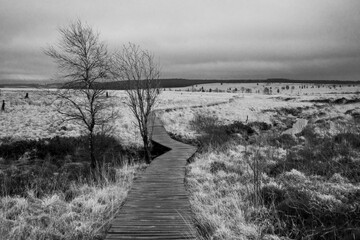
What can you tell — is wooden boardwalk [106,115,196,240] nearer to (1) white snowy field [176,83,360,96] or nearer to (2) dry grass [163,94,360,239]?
(2) dry grass [163,94,360,239]

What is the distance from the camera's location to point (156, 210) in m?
5.23

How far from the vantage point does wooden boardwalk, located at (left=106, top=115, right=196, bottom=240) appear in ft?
14.3

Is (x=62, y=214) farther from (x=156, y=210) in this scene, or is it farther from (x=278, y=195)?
(x=278, y=195)

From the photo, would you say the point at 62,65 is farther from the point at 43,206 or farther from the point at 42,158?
the point at 43,206

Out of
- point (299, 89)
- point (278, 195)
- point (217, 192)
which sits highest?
point (299, 89)

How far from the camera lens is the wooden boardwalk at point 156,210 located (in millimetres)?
4348

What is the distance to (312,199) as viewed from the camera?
541cm

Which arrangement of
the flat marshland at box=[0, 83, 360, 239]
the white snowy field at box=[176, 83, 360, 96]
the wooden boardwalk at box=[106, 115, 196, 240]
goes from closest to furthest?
1. the wooden boardwalk at box=[106, 115, 196, 240]
2. the flat marshland at box=[0, 83, 360, 239]
3. the white snowy field at box=[176, 83, 360, 96]

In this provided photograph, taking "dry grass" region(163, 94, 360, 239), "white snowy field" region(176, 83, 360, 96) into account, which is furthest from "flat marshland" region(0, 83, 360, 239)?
"white snowy field" region(176, 83, 360, 96)

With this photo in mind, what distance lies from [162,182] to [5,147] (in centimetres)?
1103

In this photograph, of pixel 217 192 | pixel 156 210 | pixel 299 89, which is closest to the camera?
pixel 156 210

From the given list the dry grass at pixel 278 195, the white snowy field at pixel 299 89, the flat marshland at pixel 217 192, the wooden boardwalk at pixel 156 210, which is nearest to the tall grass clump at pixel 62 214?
the flat marshland at pixel 217 192

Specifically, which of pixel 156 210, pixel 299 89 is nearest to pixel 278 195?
pixel 156 210

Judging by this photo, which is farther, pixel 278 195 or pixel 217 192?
pixel 217 192
